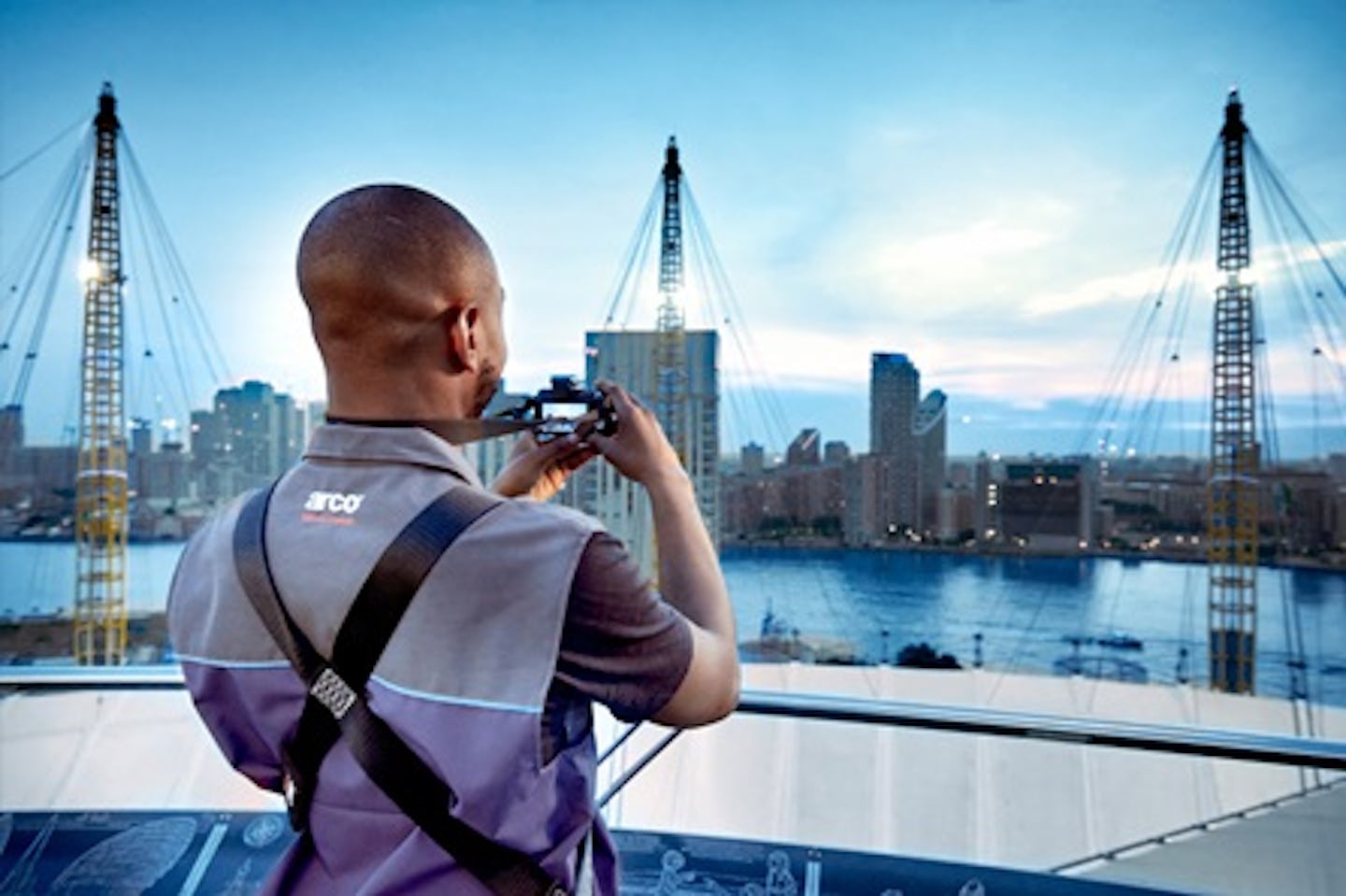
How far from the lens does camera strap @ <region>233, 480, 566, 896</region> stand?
55 cm

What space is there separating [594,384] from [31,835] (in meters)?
2.19

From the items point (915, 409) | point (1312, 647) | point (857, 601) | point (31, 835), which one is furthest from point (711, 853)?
point (1312, 647)

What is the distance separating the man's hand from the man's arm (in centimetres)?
5

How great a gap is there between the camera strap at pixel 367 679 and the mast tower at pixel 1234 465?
623 inches

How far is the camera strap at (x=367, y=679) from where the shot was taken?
0.55 meters

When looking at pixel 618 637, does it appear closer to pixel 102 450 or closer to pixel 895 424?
pixel 895 424

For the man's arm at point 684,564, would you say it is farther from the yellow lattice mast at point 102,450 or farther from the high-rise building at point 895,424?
the yellow lattice mast at point 102,450

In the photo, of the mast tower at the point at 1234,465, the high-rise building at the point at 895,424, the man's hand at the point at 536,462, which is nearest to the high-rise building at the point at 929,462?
the high-rise building at the point at 895,424

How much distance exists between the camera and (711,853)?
6.61 feet

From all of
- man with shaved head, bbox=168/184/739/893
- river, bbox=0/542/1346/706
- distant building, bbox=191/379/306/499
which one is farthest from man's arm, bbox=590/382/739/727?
river, bbox=0/542/1346/706

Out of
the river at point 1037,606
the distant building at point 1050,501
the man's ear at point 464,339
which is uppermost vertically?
the man's ear at point 464,339

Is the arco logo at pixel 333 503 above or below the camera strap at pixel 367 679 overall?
above

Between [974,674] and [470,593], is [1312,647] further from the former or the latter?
[470,593]

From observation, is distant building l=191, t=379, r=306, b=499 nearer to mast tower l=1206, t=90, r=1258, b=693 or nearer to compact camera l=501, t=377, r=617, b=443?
compact camera l=501, t=377, r=617, b=443
